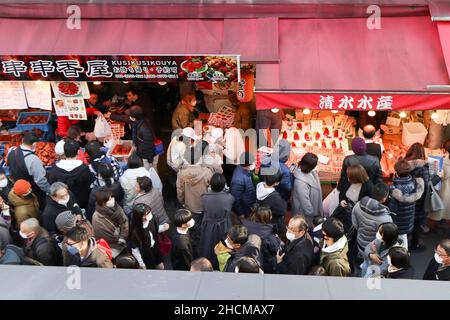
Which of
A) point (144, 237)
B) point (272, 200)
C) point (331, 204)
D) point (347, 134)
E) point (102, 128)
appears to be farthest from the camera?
point (347, 134)

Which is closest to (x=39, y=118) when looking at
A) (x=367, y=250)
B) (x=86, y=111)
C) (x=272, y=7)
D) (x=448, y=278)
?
(x=86, y=111)

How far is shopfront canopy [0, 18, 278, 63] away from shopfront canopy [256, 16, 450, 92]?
37 cm

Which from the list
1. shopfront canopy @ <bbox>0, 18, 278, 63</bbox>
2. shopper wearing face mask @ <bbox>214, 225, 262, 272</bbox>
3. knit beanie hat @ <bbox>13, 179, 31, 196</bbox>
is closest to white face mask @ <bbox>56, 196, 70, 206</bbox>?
knit beanie hat @ <bbox>13, 179, 31, 196</bbox>

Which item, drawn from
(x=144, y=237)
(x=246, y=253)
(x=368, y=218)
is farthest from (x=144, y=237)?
(x=368, y=218)

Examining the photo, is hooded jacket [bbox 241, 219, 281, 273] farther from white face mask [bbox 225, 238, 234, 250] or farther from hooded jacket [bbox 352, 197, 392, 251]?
hooded jacket [bbox 352, 197, 392, 251]

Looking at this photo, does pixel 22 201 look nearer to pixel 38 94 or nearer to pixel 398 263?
pixel 38 94

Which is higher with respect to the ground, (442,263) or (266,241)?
(266,241)

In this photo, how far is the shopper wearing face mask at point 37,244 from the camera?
6664 mm

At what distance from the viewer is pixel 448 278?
623 cm

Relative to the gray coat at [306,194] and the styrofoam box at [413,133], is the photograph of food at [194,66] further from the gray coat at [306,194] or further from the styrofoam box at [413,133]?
the styrofoam box at [413,133]

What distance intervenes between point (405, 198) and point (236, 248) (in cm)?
298

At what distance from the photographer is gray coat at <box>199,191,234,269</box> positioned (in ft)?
→ 25.0

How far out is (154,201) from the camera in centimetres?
790

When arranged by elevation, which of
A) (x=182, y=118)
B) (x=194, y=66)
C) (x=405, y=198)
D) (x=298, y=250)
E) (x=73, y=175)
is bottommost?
(x=298, y=250)
